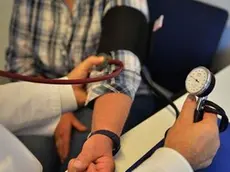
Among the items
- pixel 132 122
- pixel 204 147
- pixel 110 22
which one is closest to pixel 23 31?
pixel 110 22

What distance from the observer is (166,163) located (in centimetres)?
73

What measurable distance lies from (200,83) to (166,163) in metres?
0.18

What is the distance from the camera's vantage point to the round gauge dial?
801mm

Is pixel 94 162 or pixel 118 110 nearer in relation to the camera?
pixel 94 162

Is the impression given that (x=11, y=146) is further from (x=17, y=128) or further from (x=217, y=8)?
(x=217, y=8)

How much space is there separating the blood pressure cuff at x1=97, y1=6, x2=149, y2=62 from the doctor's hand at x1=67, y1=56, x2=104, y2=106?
8cm

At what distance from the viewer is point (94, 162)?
0.80 metres

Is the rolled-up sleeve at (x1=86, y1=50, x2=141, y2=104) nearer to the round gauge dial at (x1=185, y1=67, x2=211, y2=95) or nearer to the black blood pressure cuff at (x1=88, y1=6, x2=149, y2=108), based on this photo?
the black blood pressure cuff at (x1=88, y1=6, x2=149, y2=108)

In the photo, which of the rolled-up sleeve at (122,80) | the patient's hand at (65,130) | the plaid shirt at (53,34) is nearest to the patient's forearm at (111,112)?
the rolled-up sleeve at (122,80)

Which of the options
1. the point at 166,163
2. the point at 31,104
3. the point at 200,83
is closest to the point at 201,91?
the point at 200,83

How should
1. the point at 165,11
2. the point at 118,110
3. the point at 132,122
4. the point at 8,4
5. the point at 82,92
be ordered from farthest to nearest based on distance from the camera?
the point at 8,4 < the point at 165,11 < the point at 132,122 < the point at 82,92 < the point at 118,110

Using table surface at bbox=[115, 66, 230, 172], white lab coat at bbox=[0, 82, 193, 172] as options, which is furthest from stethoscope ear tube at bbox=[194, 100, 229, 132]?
white lab coat at bbox=[0, 82, 193, 172]

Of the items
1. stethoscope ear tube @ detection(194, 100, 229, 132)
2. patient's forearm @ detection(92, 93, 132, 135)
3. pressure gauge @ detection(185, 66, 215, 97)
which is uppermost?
pressure gauge @ detection(185, 66, 215, 97)

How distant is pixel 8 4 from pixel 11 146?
42.8 inches
